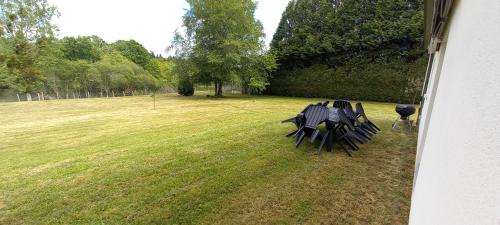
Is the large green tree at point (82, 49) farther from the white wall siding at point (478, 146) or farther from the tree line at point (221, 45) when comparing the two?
the white wall siding at point (478, 146)

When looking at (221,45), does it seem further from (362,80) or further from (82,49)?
(82,49)

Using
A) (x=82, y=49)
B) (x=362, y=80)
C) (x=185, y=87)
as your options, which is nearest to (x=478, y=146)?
(x=362, y=80)

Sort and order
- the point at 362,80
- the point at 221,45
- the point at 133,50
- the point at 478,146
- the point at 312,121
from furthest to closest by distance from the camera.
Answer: the point at 133,50, the point at 221,45, the point at 362,80, the point at 312,121, the point at 478,146

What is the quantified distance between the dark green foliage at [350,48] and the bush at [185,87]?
8.04 m

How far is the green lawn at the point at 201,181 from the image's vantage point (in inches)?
94.3

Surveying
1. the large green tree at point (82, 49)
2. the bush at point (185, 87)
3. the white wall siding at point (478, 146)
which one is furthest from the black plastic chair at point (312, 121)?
the large green tree at point (82, 49)

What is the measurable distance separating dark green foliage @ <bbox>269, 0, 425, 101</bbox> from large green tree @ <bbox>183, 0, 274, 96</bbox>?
139 inches

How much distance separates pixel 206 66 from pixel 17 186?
14.4m

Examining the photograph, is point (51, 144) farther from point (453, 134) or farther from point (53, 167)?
point (453, 134)

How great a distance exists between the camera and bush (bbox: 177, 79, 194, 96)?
19555mm

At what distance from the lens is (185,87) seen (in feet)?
65.8

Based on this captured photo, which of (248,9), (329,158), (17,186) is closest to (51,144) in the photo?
(17,186)

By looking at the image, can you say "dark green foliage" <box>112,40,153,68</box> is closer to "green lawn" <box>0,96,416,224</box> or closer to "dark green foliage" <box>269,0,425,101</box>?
"dark green foliage" <box>269,0,425,101</box>

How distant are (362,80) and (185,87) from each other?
47.6 feet
